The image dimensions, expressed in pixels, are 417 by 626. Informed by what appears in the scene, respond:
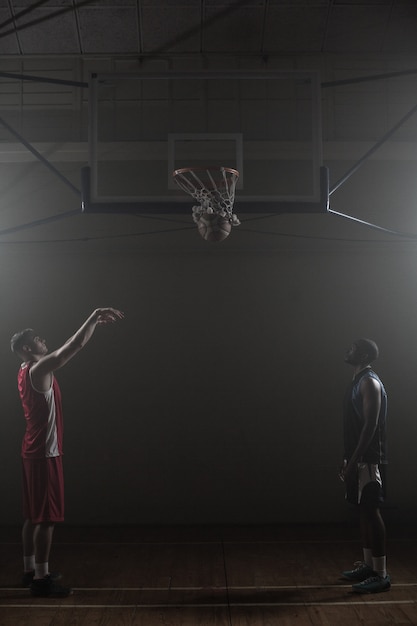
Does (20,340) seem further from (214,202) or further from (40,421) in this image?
(214,202)

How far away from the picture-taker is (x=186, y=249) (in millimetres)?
6602

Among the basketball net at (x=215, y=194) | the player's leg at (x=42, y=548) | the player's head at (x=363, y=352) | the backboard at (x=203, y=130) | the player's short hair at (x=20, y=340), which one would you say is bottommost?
the player's leg at (x=42, y=548)

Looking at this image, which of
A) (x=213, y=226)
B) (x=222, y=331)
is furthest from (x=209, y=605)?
(x=222, y=331)

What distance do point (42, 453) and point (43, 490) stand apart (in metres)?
0.24

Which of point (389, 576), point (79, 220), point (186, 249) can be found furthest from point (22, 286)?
point (389, 576)

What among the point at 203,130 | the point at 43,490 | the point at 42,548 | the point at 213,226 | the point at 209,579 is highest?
the point at 203,130

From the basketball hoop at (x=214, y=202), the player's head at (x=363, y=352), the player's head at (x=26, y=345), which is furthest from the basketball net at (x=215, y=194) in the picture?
the player's head at (x=26, y=345)

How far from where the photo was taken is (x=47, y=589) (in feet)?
13.8

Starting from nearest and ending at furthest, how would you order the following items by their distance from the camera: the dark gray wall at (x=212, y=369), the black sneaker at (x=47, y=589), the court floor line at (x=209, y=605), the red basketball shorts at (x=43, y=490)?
1. the court floor line at (x=209, y=605)
2. the black sneaker at (x=47, y=589)
3. the red basketball shorts at (x=43, y=490)
4. the dark gray wall at (x=212, y=369)

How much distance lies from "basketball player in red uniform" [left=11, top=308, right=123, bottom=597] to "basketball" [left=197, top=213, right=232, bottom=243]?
845 mm

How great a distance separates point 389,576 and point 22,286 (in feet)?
14.0

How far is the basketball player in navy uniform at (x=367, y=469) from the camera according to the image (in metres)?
4.29

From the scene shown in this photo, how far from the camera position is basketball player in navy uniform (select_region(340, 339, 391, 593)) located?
4286 millimetres

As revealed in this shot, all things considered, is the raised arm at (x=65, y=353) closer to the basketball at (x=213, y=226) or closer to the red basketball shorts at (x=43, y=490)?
the red basketball shorts at (x=43, y=490)
